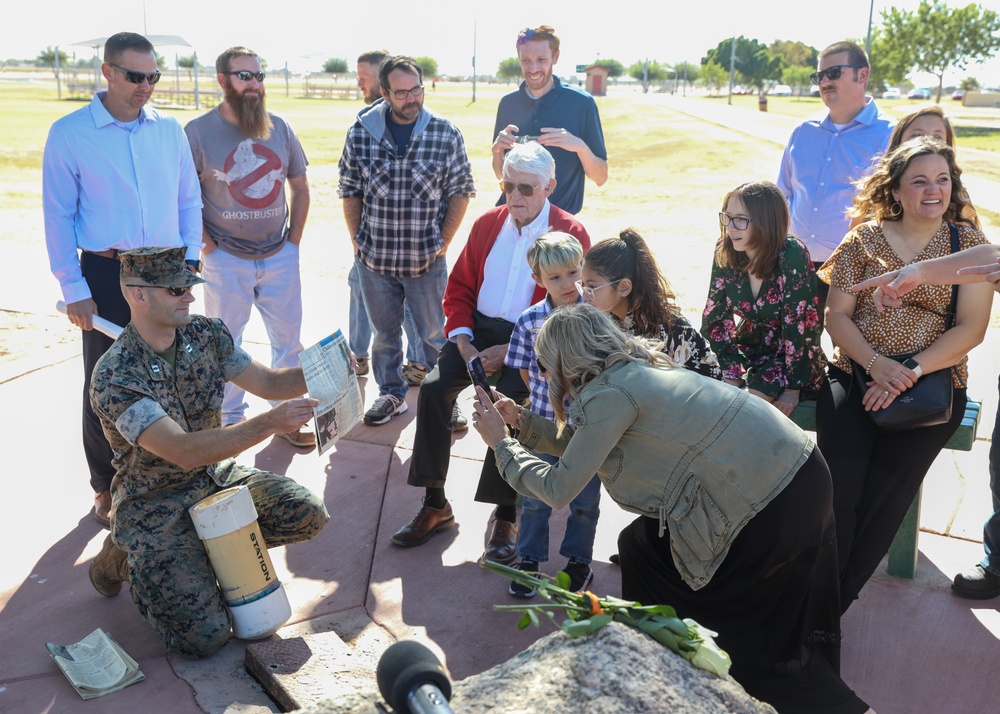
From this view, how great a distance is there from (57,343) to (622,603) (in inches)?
236

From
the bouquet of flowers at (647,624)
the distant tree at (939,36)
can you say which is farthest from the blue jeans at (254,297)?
the distant tree at (939,36)

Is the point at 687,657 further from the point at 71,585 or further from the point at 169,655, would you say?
the point at 71,585

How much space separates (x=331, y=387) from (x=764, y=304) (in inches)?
71.4

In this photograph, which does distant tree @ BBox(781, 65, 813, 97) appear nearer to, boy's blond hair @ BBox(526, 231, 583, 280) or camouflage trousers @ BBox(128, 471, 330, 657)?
boy's blond hair @ BBox(526, 231, 583, 280)

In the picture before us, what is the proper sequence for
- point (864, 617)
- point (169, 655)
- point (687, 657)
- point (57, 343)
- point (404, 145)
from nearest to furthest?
point (687, 657)
point (169, 655)
point (864, 617)
point (404, 145)
point (57, 343)

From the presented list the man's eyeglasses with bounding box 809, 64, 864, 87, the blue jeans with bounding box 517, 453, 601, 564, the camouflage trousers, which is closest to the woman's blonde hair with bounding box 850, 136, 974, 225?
the man's eyeglasses with bounding box 809, 64, 864, 87

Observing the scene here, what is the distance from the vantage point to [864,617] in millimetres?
3668

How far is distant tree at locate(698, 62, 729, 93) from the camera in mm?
108688

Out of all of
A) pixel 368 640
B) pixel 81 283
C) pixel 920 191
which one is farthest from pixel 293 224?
pixel 920 191

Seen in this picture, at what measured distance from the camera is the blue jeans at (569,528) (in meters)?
3.75

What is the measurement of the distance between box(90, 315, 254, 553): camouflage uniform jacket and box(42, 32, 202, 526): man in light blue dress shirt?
95cm

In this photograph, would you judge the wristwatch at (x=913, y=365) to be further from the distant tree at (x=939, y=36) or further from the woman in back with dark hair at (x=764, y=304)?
the distant tree at (x=939, y=36)

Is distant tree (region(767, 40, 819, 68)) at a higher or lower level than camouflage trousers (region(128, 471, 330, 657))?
higher

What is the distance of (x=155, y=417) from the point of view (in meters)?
3.21
